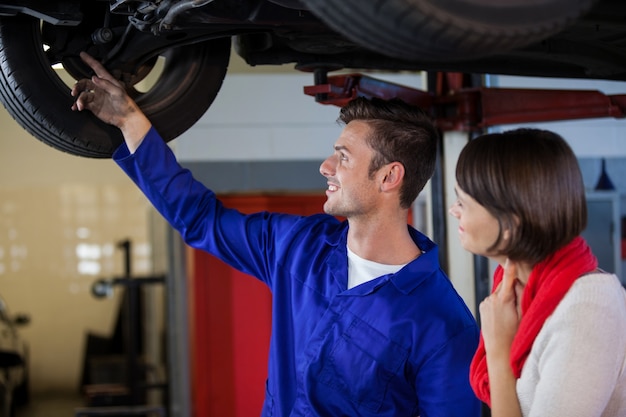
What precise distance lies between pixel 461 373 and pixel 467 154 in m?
0.56

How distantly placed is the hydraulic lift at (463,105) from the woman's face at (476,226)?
120 centimetres

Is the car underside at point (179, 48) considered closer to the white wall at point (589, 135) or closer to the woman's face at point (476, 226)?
the woman's face at point (476, 226)

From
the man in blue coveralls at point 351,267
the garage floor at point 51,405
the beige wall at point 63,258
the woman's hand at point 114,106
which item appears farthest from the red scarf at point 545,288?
the beige wall at point 63,258

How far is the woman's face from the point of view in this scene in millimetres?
1314

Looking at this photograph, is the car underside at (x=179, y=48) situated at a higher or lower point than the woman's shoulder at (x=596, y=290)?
higher

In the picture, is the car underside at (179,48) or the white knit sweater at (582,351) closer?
the white knit sweater at (582,351)

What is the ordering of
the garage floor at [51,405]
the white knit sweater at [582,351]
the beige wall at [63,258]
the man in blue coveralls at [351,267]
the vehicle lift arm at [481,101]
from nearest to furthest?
the white knit sweater at [582,351]
the man in blue coveralls at [351,267]
the vehicle lift arm at [481,101]
the garage floor at [51,405]
the beige wall at [63,258]

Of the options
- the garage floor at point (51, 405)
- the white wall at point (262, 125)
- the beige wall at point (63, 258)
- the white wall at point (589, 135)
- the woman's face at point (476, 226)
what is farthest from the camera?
the beige wall at point (63, 258)

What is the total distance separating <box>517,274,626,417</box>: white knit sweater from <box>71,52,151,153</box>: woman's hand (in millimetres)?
1039

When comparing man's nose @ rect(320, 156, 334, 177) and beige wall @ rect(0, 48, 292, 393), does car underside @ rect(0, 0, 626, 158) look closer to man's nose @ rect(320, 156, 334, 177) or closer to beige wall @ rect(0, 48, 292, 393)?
man's nose @ rect(320, 156, 334, 177)

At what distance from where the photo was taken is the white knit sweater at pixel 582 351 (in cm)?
120

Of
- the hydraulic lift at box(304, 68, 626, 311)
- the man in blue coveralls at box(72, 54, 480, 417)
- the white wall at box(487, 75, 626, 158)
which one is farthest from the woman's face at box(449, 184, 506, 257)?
the white wall at box(487, 75, 626, 158)

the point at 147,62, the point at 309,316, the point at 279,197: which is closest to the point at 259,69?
the point at 279,197

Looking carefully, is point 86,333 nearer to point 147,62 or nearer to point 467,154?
point 147,62
